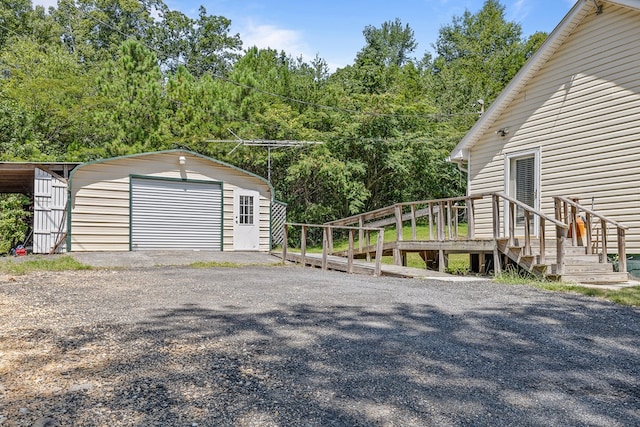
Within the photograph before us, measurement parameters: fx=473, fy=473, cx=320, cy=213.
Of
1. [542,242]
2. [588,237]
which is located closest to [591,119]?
[588,237]

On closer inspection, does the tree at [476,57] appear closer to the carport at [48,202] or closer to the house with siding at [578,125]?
the house with siding at [578,125]

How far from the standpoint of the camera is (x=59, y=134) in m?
21.1

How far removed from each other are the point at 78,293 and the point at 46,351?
288cm

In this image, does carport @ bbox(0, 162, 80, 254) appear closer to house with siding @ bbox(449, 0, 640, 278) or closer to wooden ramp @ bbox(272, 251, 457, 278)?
wooden ramp @ bbox(272, 251, 457, 278)

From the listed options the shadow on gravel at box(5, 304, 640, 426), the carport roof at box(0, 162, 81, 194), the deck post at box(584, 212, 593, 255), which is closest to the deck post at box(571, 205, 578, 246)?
the deck post at box(584, 212, 593, 255)

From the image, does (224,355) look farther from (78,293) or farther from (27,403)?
(78,293)

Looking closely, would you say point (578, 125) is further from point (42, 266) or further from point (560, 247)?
point (42, 266)

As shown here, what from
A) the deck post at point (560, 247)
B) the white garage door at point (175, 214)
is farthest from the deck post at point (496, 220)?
the white garage door at point (175, 214)

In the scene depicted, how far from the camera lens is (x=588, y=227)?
823 centimetres

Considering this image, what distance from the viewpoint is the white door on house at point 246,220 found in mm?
14852

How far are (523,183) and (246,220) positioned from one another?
27.1 ft

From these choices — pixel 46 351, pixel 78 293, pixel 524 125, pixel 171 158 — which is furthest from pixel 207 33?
pixel 46 351

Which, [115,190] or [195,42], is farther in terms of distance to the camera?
[195,42]

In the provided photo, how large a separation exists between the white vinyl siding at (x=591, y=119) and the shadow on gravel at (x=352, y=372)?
198 inches
